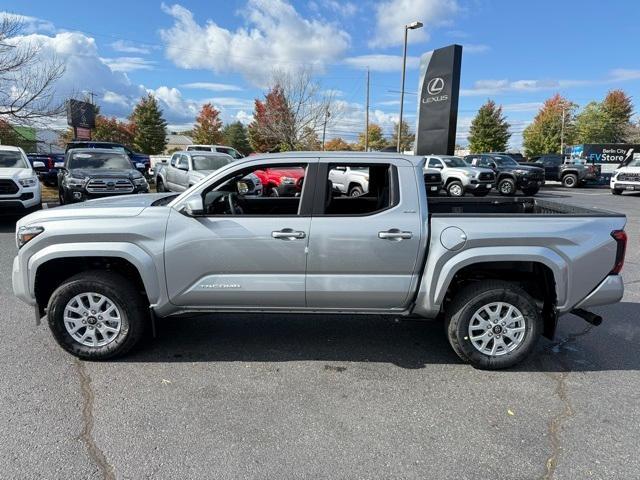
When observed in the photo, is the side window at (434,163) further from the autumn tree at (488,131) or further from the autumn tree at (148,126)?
the autumn tree at (148,126)

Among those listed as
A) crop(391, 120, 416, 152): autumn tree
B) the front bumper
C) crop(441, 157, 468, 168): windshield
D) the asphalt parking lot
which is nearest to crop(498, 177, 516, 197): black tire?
crop(441, 157, 468, 168): windshield

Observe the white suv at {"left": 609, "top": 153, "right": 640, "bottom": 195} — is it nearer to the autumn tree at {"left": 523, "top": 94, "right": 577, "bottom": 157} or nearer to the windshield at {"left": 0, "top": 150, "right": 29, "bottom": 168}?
the windshield at {"left": 0, "top": 150, "right": 29, "bottom": 168}

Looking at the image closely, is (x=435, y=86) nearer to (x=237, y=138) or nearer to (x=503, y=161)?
(x=503, y=161)

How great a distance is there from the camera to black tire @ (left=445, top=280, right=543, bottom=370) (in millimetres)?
3758

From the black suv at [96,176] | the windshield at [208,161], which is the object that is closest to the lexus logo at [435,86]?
the windshield at [208,161]

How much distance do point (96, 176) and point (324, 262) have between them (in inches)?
384

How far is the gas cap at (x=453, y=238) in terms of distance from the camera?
3.67m

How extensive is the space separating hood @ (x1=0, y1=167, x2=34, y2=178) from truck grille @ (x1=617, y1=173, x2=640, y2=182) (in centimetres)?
2352

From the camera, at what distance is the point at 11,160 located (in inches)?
438

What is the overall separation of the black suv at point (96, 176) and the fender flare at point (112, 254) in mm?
8342

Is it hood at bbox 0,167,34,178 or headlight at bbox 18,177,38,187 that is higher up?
hood at bbox 0,167,34,178

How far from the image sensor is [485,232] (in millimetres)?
3660

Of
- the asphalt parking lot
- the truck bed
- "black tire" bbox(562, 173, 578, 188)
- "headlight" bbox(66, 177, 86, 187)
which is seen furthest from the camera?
"black tire" bbox(562, 173, 578, 188)

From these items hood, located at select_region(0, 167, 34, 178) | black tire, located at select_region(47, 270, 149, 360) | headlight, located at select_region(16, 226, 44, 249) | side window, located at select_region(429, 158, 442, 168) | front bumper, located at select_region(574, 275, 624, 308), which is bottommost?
black tire, located at select_region(47, 270, 149, 360)
